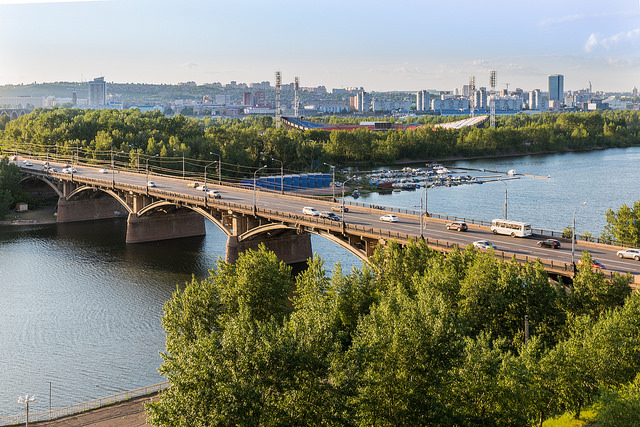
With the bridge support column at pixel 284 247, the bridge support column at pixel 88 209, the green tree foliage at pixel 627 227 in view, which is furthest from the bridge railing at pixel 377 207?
the bridge support column at pixel 284 247

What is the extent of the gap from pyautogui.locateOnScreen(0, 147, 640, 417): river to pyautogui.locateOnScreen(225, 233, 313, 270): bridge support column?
5.83ft

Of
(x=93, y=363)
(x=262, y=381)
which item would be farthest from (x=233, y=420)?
(x=93, y=363)

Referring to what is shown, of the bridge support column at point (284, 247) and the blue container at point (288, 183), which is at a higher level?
the blue container at point (288, 183)

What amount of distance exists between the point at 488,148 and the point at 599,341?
10514cm

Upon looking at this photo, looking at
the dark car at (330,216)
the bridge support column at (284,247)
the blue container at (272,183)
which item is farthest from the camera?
the blue container at (272,183)

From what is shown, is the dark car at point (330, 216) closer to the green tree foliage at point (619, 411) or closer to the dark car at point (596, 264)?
the dark car at point (596, 264)

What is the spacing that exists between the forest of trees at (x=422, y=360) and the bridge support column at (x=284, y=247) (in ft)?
62.7

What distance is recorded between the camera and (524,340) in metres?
22.8

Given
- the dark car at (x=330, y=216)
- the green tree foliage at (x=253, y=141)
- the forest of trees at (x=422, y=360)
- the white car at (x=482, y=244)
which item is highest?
the green tree foliage at (x=253, y=141)

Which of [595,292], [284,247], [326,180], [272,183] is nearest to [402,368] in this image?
[595,292]

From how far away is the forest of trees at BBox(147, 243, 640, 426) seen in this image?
15.8 m

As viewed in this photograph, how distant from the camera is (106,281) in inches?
1628

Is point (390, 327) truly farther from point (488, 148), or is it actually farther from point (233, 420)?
point (488, 148)

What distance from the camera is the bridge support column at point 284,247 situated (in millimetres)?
43125
